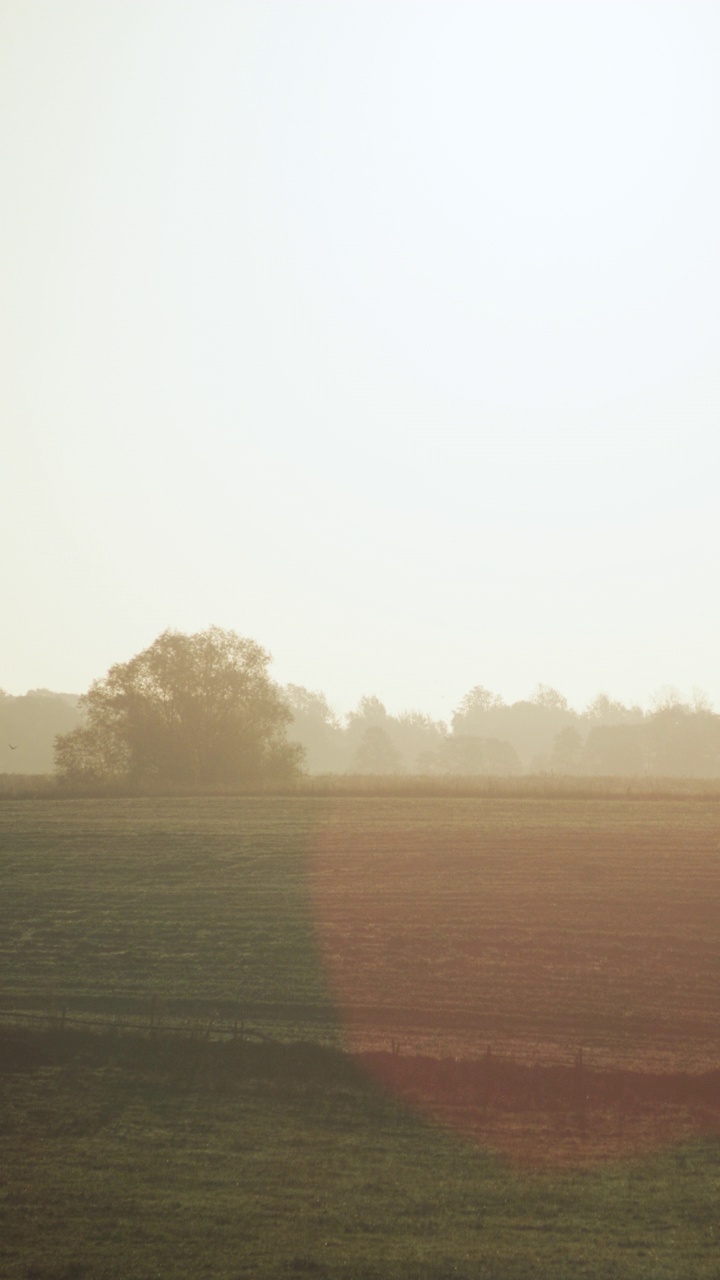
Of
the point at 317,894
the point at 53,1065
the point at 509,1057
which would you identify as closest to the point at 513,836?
the point at 317,894

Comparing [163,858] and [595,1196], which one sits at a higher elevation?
[163,858]

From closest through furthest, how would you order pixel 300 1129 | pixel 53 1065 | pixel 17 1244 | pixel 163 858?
pixel 17 1244 → pixel 300 1129 → pixel 53 1065 → pixel 163 858

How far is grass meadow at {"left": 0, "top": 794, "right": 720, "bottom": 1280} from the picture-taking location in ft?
50.2

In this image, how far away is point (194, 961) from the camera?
31562mm

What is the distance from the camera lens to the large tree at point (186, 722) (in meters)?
77.6

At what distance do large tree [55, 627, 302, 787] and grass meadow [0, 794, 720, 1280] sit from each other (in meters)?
28.8

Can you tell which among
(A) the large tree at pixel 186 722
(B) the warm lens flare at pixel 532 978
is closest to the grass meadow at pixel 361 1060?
(B) the warm lens flare at pixel 532 978

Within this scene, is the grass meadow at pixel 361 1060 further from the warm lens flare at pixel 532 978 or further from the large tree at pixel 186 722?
the large tree at pixel 186 722

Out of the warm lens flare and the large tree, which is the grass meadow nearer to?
the warm lens flare

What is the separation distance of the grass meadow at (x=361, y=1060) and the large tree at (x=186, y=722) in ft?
94.4

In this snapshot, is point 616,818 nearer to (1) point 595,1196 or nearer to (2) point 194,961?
(2) point 194,961

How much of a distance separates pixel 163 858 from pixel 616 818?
23.9 metres

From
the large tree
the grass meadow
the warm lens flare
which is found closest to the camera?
the grass meadow

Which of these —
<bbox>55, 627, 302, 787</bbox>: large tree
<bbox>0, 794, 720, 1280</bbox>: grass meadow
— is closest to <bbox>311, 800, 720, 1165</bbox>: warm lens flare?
<bbox>0, 794, 720, 1280</bbox>: grass meadow
